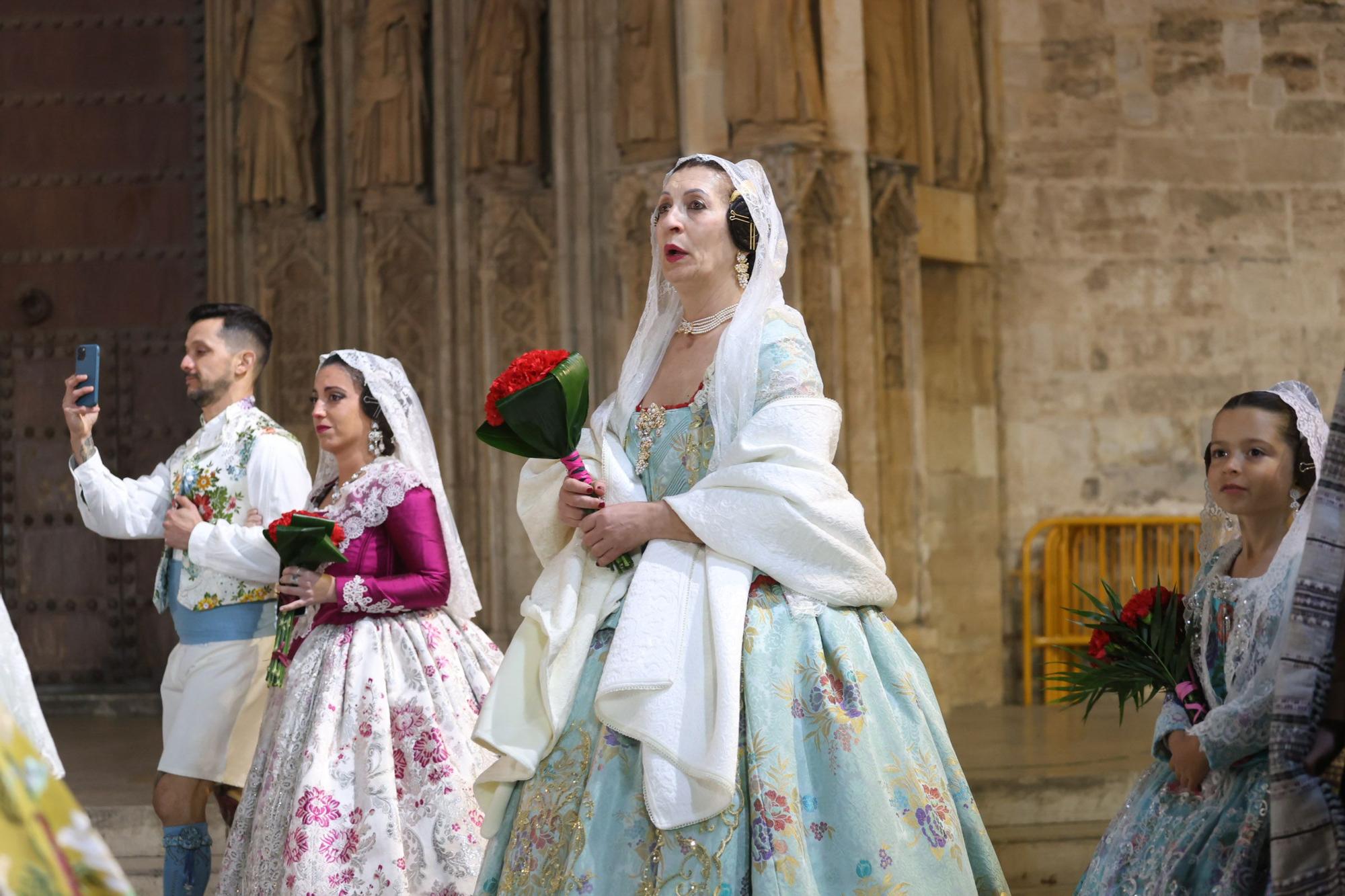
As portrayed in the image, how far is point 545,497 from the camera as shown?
337 cm

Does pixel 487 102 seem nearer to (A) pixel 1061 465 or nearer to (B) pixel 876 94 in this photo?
(B) pixel 876 94

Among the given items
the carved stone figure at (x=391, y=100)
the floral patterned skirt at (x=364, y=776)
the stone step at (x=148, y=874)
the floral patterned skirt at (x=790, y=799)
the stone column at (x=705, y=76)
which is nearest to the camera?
the floral patterned skirt at (x=790, y=799)

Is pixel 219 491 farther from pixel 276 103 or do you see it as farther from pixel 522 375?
pixel 276 103

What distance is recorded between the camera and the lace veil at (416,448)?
4.28m

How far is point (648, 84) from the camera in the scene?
715 centimetres

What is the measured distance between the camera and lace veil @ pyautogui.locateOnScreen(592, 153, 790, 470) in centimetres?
322

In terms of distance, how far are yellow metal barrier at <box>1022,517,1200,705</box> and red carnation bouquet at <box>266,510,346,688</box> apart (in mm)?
4478

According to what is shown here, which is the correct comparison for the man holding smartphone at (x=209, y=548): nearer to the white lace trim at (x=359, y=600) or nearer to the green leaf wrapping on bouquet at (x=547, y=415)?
the white lace trim at (x=359, y=600)

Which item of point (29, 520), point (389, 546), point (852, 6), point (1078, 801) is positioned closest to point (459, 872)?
point (389, 546)

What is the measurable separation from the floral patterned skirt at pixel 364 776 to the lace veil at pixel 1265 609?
1.82 meters

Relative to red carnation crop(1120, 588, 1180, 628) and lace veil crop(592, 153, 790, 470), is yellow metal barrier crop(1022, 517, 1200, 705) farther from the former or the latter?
lace veil crop(592, 153, 790, 470)

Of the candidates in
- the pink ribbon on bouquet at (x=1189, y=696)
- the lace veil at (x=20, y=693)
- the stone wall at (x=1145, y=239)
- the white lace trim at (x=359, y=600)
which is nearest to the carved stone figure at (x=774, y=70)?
the stone wall at (x=1145, y=239)

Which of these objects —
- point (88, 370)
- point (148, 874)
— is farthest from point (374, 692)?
point (148, 874)

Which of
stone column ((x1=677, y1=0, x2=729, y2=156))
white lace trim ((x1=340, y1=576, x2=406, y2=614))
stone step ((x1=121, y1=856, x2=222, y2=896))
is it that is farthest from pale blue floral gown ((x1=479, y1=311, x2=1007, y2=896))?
stone column ((x1=677, y1=0, x2=729, y2=156))
